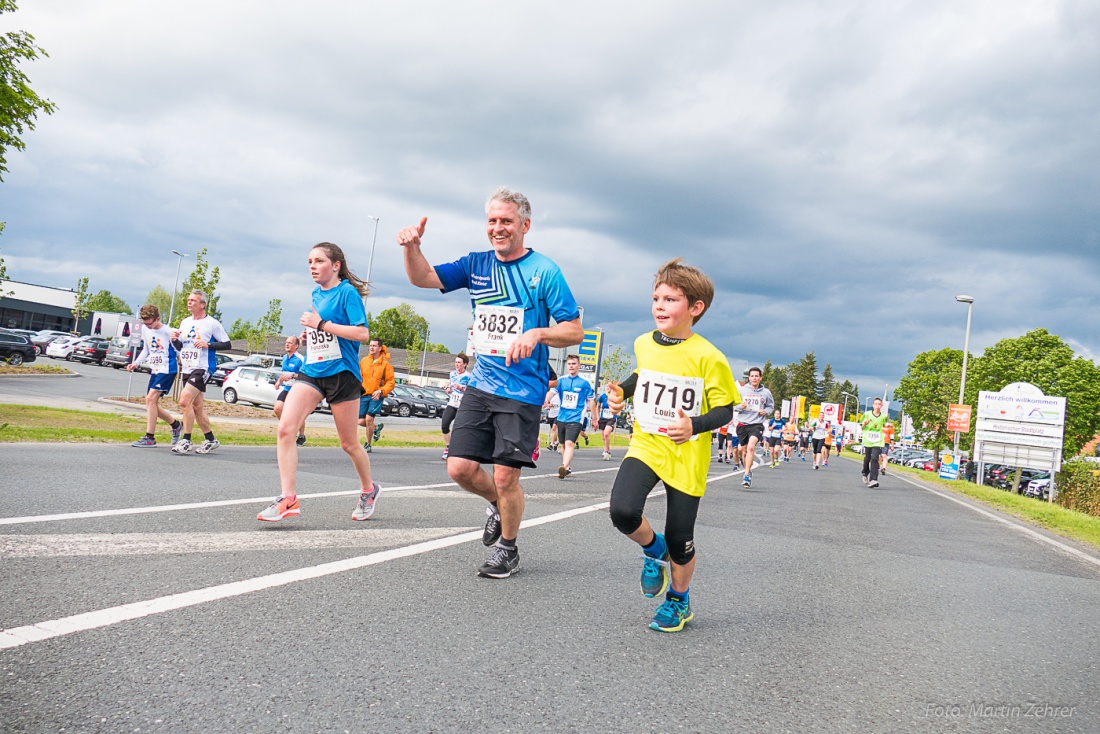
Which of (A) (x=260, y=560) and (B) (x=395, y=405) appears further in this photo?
(B) (x=395, y=405)

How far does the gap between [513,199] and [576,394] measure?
988cm

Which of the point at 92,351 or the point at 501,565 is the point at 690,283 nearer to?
the point at 501,565

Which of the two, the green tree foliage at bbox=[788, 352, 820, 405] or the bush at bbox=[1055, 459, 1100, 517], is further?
the green tree foliage at bbox=[788, 352, 820, 405]

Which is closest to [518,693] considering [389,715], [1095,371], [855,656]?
[389,715]

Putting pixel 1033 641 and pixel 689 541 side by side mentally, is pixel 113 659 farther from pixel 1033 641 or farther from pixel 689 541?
pixel 1033 641

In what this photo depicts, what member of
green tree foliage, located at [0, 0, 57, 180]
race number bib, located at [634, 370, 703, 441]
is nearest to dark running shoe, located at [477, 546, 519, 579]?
race number bib, located at [634, 370, 703, 441]

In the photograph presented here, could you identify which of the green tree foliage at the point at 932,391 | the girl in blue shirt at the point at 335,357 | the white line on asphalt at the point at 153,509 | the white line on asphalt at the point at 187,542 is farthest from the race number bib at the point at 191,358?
the green tree foliage at the point at 932,391

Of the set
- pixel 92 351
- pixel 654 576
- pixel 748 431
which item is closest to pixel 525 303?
pixel 654 576

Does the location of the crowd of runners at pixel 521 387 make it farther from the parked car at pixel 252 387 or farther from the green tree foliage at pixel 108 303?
the green tree foliage at pixel 108 303

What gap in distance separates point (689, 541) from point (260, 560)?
89.1 inches

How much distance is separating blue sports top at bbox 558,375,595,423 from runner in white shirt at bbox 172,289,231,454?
19.4 feet

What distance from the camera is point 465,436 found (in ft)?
15.3

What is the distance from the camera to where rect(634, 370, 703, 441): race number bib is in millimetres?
3803

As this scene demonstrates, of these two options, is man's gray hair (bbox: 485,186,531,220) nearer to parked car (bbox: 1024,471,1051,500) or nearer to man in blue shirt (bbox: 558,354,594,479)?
man in blue shirt (bbox: 558,354,594,479)
